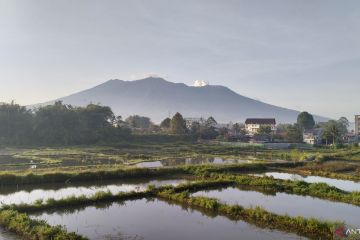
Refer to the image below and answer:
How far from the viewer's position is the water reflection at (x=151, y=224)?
11445mm

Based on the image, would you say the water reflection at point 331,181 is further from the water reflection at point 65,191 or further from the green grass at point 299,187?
the water reflection at point 65,191

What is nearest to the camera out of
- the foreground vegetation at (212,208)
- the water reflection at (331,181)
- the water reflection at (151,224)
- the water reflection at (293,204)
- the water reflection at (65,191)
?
the water reflection at (151,224)

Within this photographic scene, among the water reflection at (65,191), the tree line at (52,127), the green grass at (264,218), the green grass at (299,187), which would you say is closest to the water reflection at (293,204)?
the green grass at (299,187)

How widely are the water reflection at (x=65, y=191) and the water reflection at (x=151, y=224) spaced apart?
2.86 m

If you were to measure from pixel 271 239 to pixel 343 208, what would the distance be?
604 cm

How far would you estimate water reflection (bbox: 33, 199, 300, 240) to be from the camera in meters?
11.4

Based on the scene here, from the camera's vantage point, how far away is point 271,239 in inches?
435

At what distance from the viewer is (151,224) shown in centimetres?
1273

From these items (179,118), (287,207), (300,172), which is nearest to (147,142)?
(179,118)

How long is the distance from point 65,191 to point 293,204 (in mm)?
11384

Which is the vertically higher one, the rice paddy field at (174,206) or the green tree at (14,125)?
the green tree at (14,125)

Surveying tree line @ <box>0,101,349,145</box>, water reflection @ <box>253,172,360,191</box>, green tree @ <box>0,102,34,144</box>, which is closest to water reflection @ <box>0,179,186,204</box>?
water reflection @ <box>253,172,360,191</box>

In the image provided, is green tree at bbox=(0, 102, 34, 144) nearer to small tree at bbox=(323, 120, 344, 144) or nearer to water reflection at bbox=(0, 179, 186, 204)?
water reflection at bbox=(0, 179, 186, 204)

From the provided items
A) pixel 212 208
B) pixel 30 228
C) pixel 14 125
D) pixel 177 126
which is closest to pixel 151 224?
pixel 212 208
